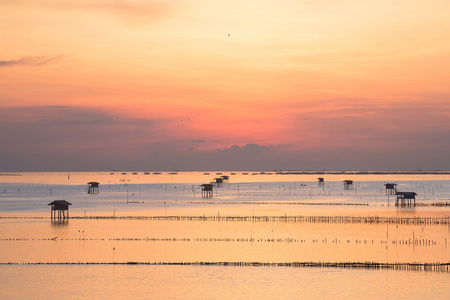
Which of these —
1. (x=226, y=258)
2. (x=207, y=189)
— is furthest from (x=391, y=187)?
(x=226, y=258)

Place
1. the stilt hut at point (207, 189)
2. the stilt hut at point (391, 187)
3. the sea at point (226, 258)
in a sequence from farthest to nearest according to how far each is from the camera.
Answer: the stilt hut at point (391, 187), the stilt hut at point (207, 189), the sea at point (226, 258)

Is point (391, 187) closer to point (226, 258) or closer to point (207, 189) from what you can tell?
point (207, 189)

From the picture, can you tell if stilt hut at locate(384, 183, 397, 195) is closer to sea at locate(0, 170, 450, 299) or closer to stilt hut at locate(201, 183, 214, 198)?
stilt hut at locate(201, 183, 214, 198)

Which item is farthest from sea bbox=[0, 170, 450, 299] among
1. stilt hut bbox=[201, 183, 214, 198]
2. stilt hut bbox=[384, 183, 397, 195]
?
stilt hut bbox=[384, 183, 397, 195]

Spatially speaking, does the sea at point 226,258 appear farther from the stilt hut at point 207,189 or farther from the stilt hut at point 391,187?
the stilt hut at point 391,187

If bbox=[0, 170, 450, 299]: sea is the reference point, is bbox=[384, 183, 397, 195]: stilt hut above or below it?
above

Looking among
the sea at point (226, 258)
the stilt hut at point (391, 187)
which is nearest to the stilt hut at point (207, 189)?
the stilt hut at point (391, 187)

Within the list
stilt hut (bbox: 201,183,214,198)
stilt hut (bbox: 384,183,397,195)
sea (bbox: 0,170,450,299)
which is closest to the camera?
sea (bbox: 0,170,450,299)

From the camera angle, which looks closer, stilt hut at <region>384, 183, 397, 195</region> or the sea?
the sea

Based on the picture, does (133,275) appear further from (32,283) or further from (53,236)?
(53,236)

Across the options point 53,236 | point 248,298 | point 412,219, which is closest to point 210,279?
point 248,298

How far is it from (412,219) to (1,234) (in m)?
48.6

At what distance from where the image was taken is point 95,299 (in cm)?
3325

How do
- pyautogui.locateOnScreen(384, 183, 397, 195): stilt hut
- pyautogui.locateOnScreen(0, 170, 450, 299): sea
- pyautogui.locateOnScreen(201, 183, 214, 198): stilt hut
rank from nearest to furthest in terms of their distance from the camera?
pyautogui.locateOnScreen(0, 170, 450, 299): sea
pyautogui.locateOnScreen(201, 183, 214, 198): stilt hut
pyautogui.locateOnScreen(384, 183, 397, 195): stilt hut
